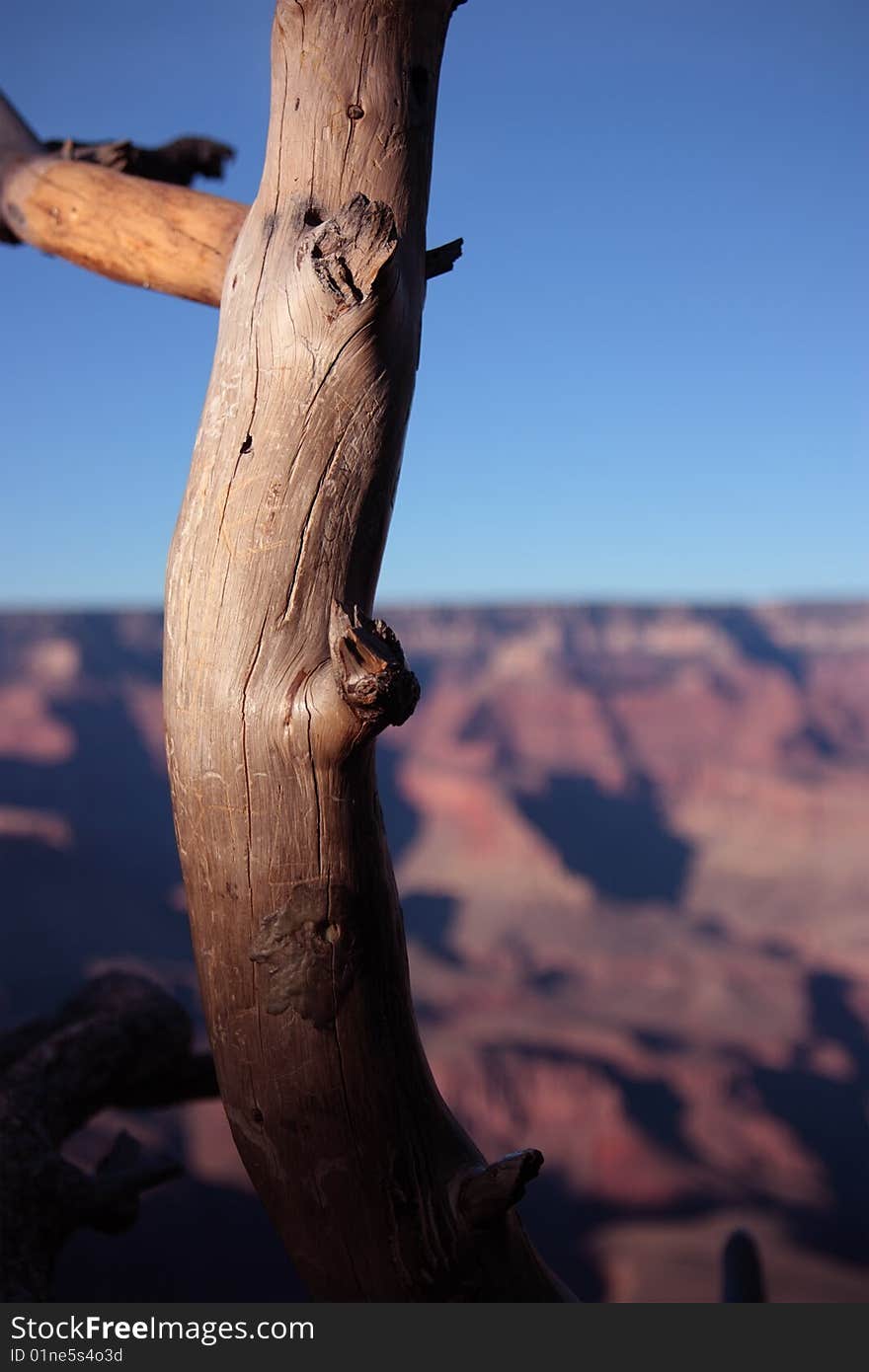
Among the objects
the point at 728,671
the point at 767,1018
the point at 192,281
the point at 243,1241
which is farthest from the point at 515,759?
the point at 192,281

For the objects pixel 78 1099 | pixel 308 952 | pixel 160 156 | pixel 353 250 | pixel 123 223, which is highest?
pixel 160 156

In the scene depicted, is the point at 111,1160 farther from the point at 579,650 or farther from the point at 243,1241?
the point at 579,650

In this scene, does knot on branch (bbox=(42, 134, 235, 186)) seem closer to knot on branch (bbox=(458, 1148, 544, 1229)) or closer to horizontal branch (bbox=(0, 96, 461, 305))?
horizontal branch (bbox=(0, 96, 461, 305))

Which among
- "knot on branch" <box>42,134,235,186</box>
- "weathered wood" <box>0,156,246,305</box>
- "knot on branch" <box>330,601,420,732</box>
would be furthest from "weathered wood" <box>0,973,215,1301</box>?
"knot on branch" <box>42,134,235,186</box>

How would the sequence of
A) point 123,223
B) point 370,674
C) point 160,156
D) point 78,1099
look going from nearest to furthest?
point 370,674, point 123,223, point 160,156, point 78,1099

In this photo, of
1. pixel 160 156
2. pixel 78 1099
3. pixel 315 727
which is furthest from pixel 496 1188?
pixel 160 156

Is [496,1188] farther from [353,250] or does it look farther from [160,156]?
[160,156]

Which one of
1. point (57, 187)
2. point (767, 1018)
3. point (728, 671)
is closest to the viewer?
point (57, 187)
